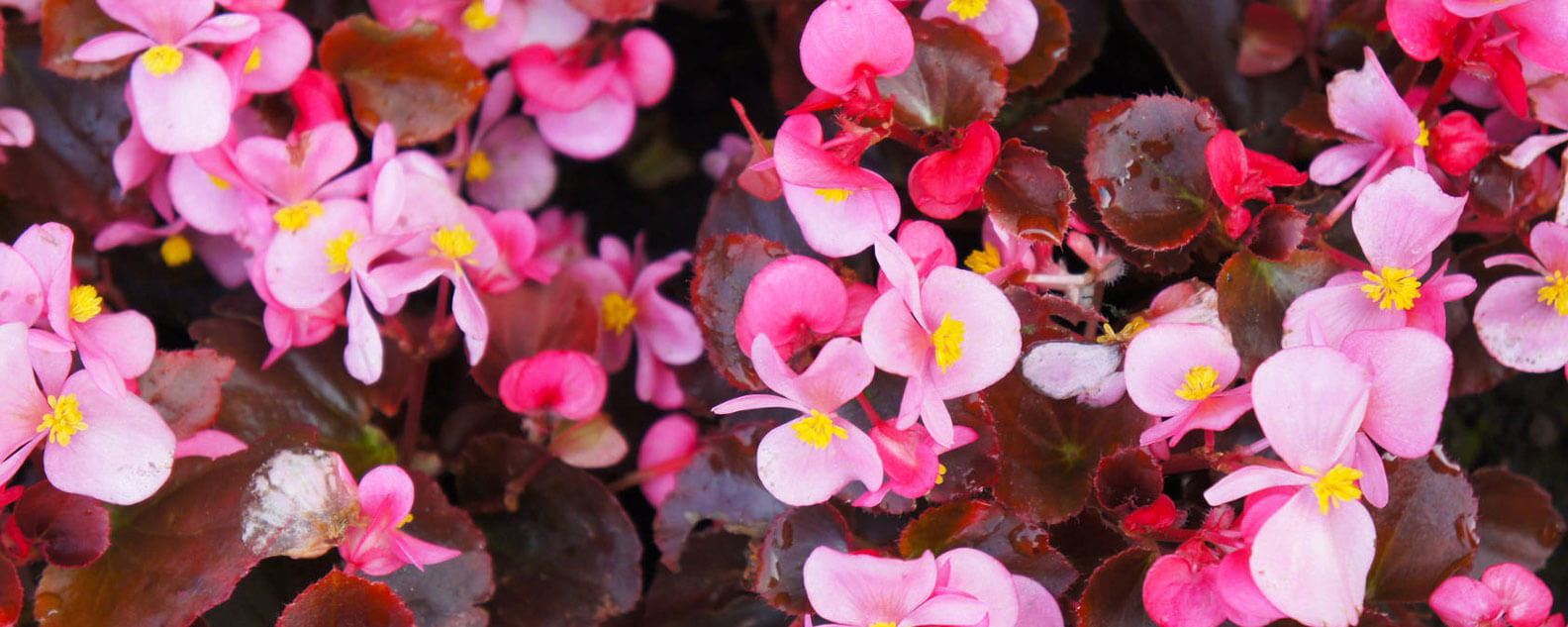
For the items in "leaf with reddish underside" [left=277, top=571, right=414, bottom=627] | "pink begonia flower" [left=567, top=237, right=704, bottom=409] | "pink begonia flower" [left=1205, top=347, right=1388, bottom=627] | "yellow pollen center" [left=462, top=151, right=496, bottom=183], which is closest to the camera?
"pink begonia flower" [left=1205, top=347, right=1388, bottom=627]

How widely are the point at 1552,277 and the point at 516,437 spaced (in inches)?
26.5

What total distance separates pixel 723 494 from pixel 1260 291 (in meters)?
0.36

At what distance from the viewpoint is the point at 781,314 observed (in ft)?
1.98

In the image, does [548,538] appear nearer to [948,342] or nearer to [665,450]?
[665,450]

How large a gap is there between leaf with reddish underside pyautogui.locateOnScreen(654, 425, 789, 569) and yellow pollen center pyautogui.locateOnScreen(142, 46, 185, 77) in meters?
0.42

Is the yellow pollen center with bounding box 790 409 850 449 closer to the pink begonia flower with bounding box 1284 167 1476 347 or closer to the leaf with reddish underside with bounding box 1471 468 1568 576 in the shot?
the pink begonia flower with bounding box 1284 167 1476 347

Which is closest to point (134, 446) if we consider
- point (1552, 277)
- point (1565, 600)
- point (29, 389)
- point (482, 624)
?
point (29, 389)

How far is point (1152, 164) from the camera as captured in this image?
2.17 feet

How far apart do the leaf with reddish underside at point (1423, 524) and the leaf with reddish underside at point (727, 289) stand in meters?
0.41

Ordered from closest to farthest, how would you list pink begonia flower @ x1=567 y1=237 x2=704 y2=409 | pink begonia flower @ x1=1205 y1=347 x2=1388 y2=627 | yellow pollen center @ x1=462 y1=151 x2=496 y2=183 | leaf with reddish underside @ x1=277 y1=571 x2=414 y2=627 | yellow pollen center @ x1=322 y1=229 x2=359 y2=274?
pink begonia flower @ x1=1205 y1=347 x2=1388 y2=627
leaf with reddish underside @ x1=277 y1=571 x2=414 y2=627
yellow pollen center @ x1=322 y1=229 x2=359 y2=274
pink begonia flower @ x1=567 y1=237 x2=704 y2=409
yellow pollen center @ x1=462 y1=151 x2=496 y2=183

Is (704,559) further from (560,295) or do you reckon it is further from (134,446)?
(134,446)

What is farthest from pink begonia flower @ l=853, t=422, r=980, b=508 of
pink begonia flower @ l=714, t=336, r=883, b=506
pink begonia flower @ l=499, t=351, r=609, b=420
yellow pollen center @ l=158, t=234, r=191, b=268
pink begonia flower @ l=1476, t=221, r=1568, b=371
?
yellow pollen center @ l=158, t=234, r=191, b=268

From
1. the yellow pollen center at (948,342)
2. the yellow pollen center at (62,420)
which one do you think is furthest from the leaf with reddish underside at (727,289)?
the yellow pollen center at (62,420)

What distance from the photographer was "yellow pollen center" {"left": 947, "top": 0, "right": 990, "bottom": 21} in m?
0.70
